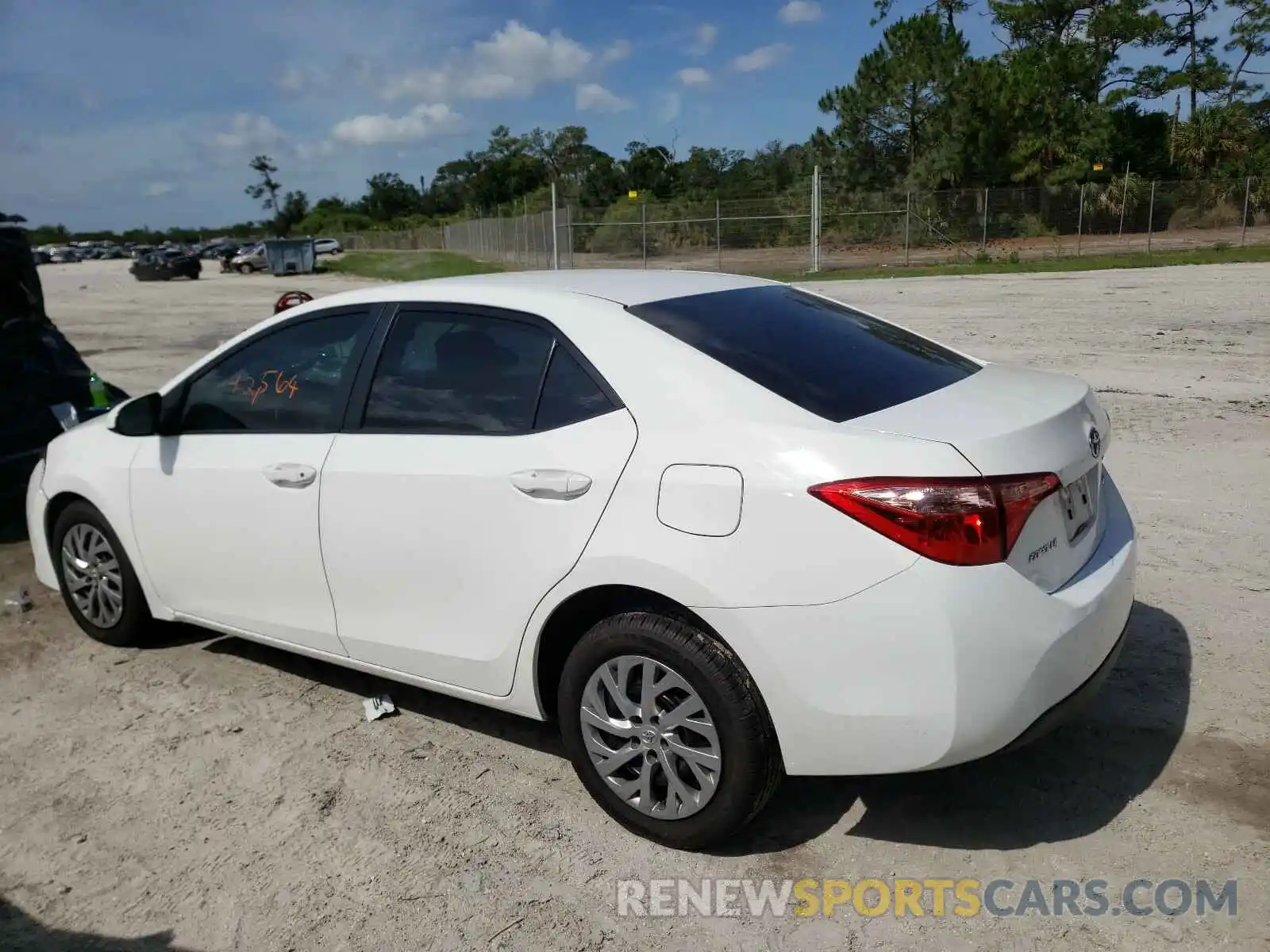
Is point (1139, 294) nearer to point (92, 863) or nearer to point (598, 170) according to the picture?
point (92, 863)

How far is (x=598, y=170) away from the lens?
233 ft

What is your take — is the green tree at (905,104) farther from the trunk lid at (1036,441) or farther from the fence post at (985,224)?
the trunk lid at (1036,441)

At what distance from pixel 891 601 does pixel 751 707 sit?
510mm

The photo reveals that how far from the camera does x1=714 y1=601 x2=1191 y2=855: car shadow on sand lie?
3.25 metres

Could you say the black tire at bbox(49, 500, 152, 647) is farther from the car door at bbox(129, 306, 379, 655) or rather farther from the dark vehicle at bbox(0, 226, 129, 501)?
the dark vehicle at bbox(0, 226, 129, 501)

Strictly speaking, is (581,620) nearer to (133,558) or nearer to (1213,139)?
(133,558)

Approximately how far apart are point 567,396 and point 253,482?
4.72 feet

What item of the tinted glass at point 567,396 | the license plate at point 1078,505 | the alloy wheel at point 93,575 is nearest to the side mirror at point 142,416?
the alloy wheel at point 93,575

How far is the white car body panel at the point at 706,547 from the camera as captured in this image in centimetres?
277

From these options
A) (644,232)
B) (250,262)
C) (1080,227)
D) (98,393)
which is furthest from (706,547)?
(250,262)

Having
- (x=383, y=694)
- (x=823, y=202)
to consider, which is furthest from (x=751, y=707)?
(x=823, y=202)

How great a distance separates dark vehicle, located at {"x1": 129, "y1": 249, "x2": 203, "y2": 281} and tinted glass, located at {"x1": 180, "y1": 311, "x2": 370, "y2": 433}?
49.8 meters

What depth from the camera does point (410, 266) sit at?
156ft

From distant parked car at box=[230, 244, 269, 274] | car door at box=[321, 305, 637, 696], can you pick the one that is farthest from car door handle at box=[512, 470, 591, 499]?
distant parked car at box=[230, 244, 269, 274]
